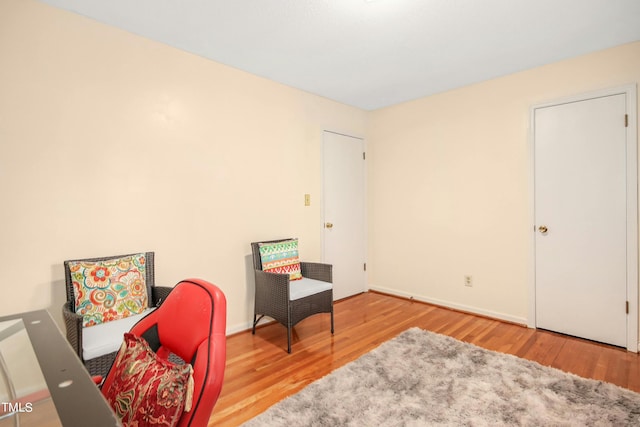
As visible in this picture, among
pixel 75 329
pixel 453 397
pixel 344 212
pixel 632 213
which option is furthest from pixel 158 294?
pixel 632 213

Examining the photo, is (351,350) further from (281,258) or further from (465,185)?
(465,185)

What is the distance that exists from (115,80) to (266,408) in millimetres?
2570

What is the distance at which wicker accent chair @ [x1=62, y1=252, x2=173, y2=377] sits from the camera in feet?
5.80

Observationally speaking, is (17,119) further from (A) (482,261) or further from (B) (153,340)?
(A) (482,261)

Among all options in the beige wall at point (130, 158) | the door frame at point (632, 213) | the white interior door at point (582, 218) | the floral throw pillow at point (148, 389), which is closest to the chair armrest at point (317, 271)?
the beige wall at point (130, 158)

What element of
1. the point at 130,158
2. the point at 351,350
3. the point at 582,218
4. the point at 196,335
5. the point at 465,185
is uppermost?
the point at 130,158

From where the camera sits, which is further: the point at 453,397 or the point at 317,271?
the point at 317,271

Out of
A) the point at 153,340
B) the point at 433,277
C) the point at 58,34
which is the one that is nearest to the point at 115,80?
the point at 58,34

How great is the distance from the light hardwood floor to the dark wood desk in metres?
1.07

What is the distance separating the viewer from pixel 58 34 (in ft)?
7.27

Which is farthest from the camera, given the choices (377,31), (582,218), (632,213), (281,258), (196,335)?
(281,258)

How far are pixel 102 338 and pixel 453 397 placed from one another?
2.16 metres

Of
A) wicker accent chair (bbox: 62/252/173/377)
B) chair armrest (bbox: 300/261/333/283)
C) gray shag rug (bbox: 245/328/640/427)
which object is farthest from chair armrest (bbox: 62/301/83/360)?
chair armrest (bbox: 300/261/333/283)

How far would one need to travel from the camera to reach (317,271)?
130 inches
